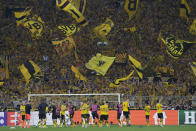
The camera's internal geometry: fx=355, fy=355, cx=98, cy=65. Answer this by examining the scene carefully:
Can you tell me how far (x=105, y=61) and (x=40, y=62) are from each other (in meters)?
6.86

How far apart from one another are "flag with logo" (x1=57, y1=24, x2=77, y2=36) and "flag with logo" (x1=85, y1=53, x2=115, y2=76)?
3900mm

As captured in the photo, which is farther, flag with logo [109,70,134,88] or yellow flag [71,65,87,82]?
yellow flag [71,65,87,82]

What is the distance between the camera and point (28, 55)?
125ft

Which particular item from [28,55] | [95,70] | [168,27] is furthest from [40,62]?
[168,27]

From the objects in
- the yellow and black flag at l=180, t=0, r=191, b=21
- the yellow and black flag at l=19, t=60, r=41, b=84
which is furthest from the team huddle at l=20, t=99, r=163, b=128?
the yellow and black flag at l=180, t=0, r=191, b=21

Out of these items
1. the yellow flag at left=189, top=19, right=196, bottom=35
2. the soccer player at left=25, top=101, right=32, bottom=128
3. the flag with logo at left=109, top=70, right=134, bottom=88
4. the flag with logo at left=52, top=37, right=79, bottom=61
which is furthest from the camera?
the yellow flag at left=189, top=19, right=196, bottom=35

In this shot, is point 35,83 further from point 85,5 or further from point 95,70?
point 85,5

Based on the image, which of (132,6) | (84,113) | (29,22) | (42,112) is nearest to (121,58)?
(132,6)

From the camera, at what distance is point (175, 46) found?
37250 millimetres

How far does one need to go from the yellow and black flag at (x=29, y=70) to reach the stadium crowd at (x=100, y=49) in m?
0.51

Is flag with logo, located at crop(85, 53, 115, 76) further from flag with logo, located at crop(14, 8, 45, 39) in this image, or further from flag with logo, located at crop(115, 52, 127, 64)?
flag with logo, located at crop(14, 8, 45, 39)

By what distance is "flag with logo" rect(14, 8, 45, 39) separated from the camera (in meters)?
38.9

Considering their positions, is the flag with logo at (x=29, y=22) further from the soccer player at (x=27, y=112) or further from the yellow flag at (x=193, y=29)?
the yellow flag at (x=193, y=29)

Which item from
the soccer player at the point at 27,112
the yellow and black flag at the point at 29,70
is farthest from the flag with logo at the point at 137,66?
the soccer player at the point at 27,112
